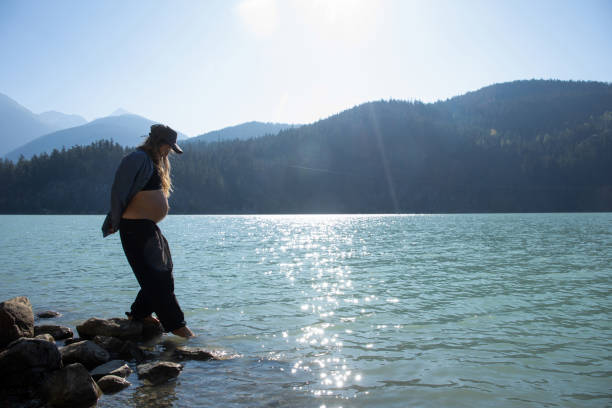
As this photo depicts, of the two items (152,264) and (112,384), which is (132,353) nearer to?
(112,384)

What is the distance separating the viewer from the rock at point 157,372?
6715 millimetres

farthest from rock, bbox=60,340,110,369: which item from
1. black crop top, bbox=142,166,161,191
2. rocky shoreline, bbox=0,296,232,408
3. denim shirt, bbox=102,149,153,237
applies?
black crop top, bbox=142,166,161,191

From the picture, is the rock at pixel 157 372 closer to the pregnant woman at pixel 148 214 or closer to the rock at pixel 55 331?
the pregnant woman at pixel 148 214

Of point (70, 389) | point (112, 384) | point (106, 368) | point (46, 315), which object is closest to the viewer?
point (70, 389)

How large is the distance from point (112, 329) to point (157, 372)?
2.40 m

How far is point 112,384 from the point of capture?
6395 millimetres

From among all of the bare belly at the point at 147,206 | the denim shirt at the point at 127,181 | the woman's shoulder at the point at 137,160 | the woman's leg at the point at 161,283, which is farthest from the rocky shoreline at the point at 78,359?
the woman's shoulder at the point at 137,160

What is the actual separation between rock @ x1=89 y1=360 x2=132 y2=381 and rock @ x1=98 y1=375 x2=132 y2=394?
0.30 metres

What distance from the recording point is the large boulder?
8.70 m

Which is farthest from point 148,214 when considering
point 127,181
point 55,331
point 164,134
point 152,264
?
point 55,331

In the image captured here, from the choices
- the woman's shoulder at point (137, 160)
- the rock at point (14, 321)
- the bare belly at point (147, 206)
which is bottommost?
the rock at point (14, 321)

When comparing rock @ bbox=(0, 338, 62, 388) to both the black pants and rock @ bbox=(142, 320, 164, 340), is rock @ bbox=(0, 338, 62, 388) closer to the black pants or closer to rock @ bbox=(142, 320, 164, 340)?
the black pants

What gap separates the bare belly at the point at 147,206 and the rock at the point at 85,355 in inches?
91.4

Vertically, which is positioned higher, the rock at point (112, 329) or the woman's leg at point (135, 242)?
the woman's leg at point (135, 242)
